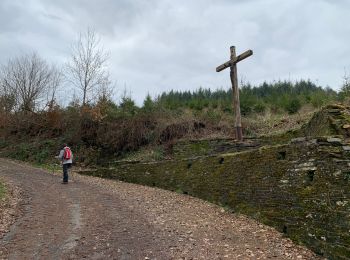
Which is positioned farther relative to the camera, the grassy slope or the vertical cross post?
the vertical cross post

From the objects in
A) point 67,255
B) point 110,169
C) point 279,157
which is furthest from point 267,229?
point 110,169

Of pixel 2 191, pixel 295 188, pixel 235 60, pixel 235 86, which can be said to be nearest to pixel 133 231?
pixel 295 188

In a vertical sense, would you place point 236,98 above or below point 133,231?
above

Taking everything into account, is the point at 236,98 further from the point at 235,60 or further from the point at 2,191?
the point at 2,191

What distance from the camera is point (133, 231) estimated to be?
27.3ft

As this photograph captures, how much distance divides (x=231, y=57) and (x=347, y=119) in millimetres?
6512

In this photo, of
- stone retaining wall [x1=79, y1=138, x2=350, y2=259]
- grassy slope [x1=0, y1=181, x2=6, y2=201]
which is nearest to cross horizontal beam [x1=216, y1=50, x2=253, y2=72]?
stone retaining wall [x1=79, y1=138, x2=350, y2=259]

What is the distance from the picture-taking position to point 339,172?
686 centimetres

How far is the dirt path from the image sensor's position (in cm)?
685

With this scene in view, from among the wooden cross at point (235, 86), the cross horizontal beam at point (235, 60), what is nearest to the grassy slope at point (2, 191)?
the wooden cross at point (235, 86)

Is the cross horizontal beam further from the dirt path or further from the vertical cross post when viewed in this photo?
the dirt path

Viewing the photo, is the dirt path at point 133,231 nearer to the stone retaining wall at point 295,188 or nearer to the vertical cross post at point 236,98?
the stone retaining wall at point 295,188

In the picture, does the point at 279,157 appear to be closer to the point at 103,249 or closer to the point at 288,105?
the point at 103,249

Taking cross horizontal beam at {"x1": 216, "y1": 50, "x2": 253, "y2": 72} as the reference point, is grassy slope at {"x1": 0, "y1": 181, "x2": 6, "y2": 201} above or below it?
below
